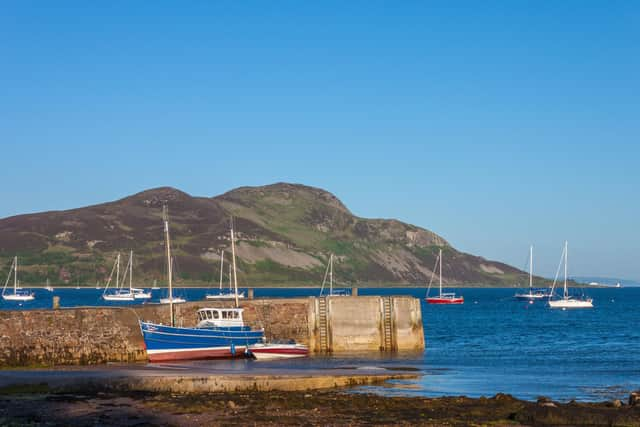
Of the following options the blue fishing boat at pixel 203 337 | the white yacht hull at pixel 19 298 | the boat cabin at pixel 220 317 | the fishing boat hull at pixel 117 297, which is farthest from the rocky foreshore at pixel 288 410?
the white yacht hull at pixel 19 298

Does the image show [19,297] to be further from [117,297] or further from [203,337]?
[203,337]

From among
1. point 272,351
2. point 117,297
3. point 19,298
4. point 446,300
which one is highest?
point 19,298

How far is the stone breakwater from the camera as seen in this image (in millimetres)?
44750

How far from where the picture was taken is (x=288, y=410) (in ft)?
103

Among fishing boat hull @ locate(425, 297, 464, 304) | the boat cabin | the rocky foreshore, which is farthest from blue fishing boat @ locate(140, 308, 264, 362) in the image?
fishing boat hull @ locate(425, 297, 464, 304)

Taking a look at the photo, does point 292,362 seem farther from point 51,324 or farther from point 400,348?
point 51,324

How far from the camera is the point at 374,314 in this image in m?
55.0

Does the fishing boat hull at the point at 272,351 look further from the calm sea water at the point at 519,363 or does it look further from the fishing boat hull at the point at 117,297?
the fishing boat hull at the point at 117,297

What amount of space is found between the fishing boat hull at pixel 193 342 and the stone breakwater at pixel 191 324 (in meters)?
0.94

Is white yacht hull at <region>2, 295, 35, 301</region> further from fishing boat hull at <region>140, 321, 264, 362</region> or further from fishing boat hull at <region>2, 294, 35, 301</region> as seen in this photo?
fishing boat hull at <region>140, 321, 264, 362</region>

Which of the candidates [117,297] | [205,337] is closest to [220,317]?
[205,337]

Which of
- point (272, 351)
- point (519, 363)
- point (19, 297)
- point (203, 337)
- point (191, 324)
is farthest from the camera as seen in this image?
point (19, 297)

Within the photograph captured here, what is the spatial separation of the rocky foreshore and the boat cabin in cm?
1706

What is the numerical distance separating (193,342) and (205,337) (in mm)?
824
